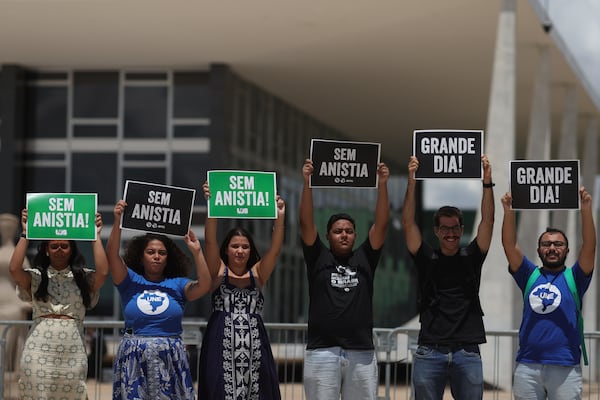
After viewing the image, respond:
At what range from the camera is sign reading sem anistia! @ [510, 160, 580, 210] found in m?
9.45

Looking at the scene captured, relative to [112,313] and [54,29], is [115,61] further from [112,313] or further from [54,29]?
[112,313]

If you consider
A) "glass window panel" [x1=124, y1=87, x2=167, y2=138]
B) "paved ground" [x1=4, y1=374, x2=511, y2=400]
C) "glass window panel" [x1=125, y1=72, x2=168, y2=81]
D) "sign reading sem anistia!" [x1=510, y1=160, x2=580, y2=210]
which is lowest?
"paved ground" [x1=4, y1=374, x2=511, y2=400]

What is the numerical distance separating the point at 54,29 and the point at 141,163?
15.2 ft

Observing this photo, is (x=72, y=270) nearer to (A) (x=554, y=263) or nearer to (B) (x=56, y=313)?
(B) (x=56, y=313)

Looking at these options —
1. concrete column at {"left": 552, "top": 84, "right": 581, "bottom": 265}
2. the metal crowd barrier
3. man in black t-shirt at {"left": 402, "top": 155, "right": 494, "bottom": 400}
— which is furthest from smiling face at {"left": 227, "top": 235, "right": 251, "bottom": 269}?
concrete column at {"left": 552, "top": 84, "right": 581, "bottom": 265}

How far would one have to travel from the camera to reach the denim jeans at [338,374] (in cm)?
863

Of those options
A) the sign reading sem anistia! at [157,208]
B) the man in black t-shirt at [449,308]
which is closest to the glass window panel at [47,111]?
the sign reading sem anistia! at [157,208]

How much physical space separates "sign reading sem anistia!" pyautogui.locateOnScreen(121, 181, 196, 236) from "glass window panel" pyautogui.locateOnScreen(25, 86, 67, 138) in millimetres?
18746

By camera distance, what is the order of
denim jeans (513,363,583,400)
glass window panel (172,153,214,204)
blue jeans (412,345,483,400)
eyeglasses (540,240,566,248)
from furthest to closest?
glass window panel (172,153,214,204) → eyeglasses (540,240,566,248) → blue jeans (412,345,483,400) → denim jeans (513,363,583,400)

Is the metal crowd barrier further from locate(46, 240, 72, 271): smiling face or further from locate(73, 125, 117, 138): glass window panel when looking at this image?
locate(73, 125, 117, 138): glass window panel

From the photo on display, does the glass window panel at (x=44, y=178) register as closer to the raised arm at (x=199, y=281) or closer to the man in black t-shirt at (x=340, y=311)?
the raised arm at (x=199, y=281)

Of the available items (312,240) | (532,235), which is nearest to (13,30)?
(532,235)

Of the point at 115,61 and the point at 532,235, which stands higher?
the point at 115,61

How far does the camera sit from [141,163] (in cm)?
2747
